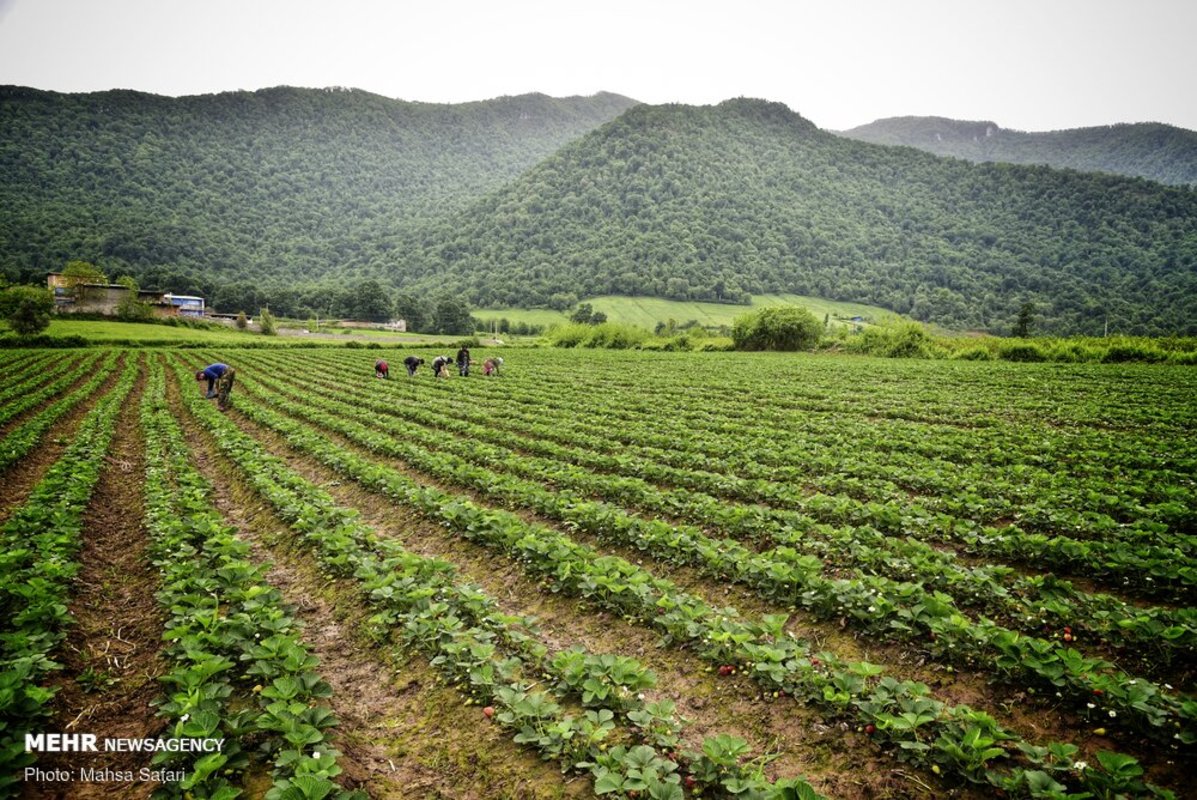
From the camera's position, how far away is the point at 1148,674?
16.9 feet

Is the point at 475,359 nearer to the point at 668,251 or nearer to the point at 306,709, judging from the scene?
the point at 306,709

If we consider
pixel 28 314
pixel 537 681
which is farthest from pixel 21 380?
pixel 537 681

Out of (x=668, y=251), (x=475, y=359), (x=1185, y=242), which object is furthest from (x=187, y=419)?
(x=1185, y=242)

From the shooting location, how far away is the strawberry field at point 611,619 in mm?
4105

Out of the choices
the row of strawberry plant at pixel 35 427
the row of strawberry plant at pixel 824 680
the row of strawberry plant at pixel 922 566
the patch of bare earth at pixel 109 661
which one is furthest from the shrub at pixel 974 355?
the row of strawberry plant at pixel 35 427

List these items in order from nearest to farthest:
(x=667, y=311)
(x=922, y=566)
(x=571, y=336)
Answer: (x=922, y=566), (x=571, y=336), (x=667, y=311)

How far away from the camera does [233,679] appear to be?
5180 millimetres

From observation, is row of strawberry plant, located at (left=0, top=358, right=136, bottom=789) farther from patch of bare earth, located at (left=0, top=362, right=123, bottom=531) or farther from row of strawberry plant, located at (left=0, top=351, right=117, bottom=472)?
row of strawberry plant, located at (left=0, top=351, right=117, bottom=472)

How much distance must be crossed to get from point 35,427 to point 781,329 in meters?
72.5

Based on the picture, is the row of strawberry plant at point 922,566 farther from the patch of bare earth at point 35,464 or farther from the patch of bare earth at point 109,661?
the patch of bare earth at point 35,464

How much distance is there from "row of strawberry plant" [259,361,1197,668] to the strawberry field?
47 millimetres

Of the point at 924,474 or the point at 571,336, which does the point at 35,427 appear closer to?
the point at 924,474

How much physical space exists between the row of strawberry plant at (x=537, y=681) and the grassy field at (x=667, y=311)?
120 meters

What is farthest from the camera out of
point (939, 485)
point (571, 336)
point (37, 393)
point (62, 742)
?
point (571, 336)
